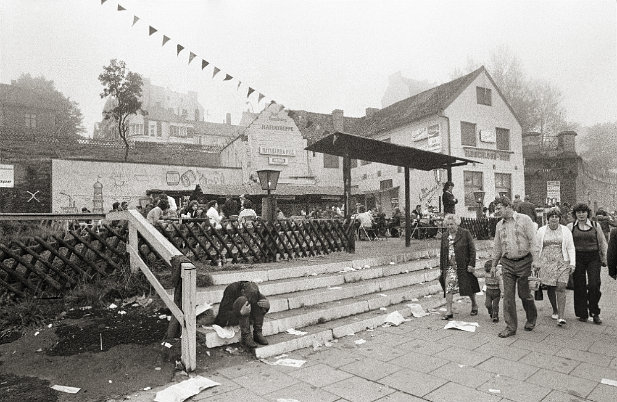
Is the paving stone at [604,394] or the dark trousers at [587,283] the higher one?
the dark trousers at [587,283]

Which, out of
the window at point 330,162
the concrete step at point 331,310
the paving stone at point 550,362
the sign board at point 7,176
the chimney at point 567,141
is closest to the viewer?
the paving stone at point 550,362

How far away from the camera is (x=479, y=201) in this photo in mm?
18250

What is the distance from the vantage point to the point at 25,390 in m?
3.44

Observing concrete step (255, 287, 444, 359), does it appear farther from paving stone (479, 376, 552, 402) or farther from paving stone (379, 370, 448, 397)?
paving stone (479, 376, 552, 402)

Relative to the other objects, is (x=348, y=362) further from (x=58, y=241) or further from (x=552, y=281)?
(x=58, y=241)

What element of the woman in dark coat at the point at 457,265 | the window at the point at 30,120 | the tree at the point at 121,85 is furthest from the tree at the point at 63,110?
the woman in dark coat at the point at 457,265

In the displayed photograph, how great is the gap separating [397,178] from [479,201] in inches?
338

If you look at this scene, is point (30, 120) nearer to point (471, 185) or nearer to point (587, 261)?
point (471, 185)

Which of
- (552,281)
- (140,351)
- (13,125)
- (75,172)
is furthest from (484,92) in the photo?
(13,125)

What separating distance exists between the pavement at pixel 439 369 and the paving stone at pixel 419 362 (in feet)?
0.04

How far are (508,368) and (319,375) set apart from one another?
2012 mm

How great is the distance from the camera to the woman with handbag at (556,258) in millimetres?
5867

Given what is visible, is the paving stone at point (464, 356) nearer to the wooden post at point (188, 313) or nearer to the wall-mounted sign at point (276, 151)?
the wooden post at point (188, 313)

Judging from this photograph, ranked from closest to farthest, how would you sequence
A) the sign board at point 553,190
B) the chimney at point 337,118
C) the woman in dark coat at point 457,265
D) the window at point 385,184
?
1. the woman in dark coat at point 457,265
2. the window at point 385,184
3. the sign board at point 553,190
4. the chimney at point 337,118
